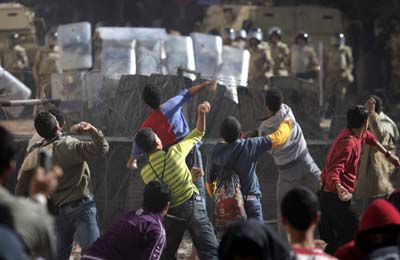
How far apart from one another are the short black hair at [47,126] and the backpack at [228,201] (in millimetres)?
1431

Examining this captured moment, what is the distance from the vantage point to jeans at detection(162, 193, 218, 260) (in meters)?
9.98

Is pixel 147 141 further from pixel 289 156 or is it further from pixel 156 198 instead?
pixel 289 156

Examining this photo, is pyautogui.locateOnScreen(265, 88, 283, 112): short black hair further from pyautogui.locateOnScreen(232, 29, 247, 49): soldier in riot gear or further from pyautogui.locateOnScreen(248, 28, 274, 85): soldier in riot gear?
pyautogui.locateOnScreen(232, 29, 247, 49): soldier in riot gear

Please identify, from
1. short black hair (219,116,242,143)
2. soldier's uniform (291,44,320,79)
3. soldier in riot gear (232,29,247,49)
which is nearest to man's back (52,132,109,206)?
short black hair (219,116,242,143)

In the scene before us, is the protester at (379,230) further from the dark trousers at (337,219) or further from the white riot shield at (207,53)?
the white riot shield at (207,53)

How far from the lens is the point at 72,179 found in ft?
31.7

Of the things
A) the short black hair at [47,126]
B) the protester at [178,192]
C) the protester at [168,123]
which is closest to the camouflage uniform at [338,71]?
the protester at [168,123]

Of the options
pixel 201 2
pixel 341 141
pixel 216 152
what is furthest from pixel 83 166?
pixel 201 2

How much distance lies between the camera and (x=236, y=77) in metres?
18.4

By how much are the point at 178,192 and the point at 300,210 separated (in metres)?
3.68

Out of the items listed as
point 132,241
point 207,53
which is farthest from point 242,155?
point 207,53

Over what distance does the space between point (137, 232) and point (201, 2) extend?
959 inches

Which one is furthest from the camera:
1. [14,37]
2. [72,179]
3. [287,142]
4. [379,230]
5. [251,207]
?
[14,37]

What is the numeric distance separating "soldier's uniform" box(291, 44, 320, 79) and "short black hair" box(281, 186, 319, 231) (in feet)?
58.6
